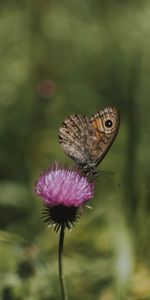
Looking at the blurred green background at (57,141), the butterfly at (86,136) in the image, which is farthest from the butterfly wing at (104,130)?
the blurred green background at (57,141)

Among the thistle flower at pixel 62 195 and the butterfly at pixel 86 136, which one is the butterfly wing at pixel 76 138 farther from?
the thistle flower at pixel 62 195

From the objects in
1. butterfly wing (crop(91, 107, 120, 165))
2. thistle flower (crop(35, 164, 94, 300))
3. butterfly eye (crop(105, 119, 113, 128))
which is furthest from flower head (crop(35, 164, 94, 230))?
butterfly eye (crop(105, 119, 113, 128))

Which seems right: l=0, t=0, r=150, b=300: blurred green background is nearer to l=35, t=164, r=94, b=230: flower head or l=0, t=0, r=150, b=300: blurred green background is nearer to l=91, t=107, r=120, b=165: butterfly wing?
l=35, t=164, r=94, b=230: flower head

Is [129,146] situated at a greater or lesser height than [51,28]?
lesser

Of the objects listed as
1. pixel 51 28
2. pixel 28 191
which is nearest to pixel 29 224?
pixel 28 191

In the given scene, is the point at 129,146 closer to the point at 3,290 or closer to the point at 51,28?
the point at 3,290
